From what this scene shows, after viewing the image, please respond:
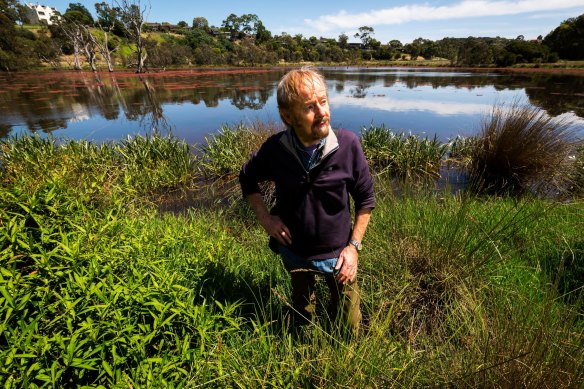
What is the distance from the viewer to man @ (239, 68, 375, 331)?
4.75ft

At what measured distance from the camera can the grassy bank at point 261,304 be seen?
126 cm

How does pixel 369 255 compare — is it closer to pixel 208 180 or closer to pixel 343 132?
pixel 343 132

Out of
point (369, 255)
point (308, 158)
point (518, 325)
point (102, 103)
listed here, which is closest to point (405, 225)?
point (369, 255)

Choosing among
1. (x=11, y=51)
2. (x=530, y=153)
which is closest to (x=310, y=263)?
(x=530, y=153)

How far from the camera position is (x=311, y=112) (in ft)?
4.69

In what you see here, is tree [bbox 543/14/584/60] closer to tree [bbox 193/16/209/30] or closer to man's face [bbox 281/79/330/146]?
man's face [bbox 281/79/330/146]

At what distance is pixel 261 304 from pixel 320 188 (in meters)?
1.26

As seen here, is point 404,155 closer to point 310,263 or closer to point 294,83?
point 310,263

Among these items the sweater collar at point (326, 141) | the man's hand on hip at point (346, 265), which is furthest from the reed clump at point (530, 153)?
the sweater collar at point (326, 141)

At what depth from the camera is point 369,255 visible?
261 cm

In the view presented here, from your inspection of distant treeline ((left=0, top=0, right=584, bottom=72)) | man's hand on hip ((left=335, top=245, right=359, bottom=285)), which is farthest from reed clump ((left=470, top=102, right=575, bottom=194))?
A: distant treeline ((left=0, top=0, right=584, bottom=72))

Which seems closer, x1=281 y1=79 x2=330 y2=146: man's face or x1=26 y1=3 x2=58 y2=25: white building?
x1=281 y1=79 x2=330 y2=146: man's face

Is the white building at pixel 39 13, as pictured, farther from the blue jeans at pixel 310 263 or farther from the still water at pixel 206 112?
the blue jeans at pixel 310 263

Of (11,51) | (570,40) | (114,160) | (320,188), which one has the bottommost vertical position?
(114,160)
